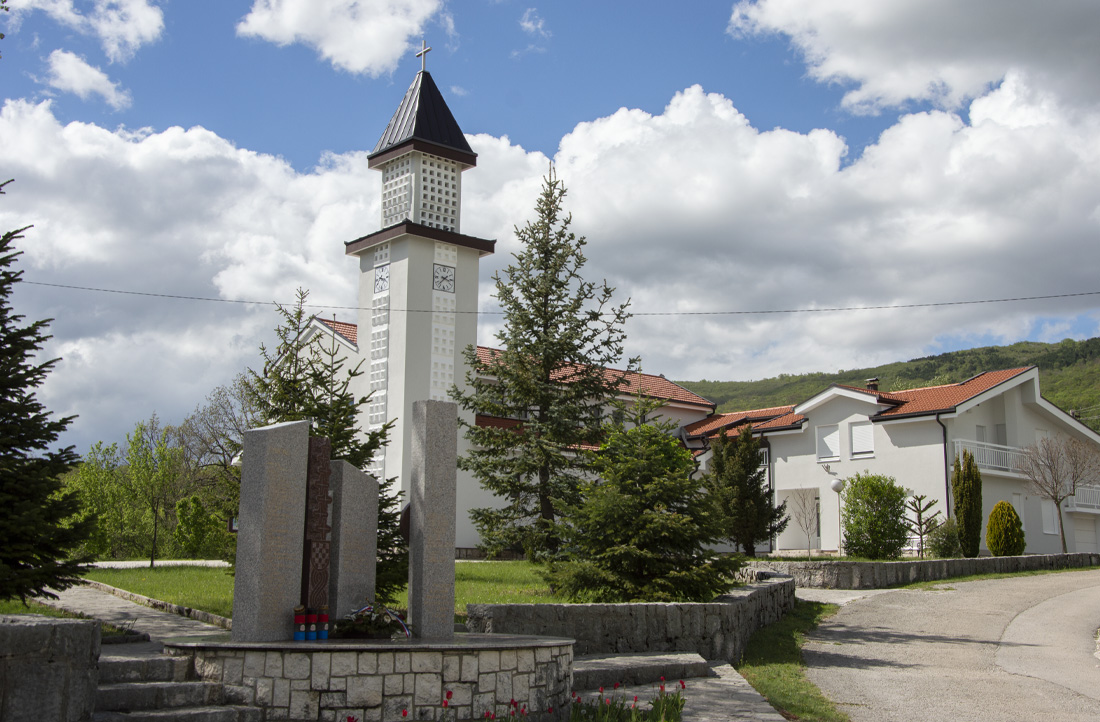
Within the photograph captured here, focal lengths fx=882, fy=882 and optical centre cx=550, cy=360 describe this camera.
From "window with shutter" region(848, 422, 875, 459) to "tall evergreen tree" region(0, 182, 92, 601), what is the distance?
27422 millimetres

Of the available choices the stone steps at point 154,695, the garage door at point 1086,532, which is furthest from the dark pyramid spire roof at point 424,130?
the garage door at point 1086,532

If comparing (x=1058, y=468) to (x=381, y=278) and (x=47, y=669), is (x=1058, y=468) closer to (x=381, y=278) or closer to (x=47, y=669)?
(x=381, y=278)

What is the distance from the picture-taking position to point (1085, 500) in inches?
1358

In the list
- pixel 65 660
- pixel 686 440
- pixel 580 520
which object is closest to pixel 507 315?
pixel 580 520

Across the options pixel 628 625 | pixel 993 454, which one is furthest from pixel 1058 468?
pixel 628 625

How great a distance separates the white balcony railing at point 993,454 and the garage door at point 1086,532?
6.29 meters

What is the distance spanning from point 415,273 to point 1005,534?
63.4 ft

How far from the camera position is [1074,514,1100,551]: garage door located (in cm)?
3547

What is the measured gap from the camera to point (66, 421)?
9.98 m

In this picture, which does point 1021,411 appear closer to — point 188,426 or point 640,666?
point 640,666

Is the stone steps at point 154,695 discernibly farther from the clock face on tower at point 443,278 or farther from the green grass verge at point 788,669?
the clock face on tower at point 443,278

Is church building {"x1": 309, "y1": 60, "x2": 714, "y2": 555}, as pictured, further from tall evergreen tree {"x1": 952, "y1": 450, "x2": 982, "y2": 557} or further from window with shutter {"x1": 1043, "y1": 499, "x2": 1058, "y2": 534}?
window with shutter {"x1": 1043, "y1": 499, "x2": 1058, "y2": 534}

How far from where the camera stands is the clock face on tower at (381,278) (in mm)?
27375

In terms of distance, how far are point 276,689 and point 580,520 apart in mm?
6096
